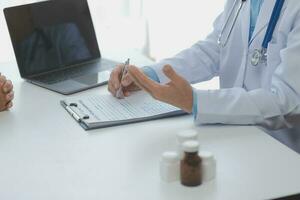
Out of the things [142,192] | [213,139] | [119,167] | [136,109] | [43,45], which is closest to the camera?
[142,192]

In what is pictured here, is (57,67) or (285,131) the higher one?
(57,67)

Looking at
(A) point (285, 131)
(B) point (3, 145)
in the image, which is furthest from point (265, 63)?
(B) point (3, 145)

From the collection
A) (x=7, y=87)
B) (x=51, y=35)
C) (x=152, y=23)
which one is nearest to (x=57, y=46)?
(x=51, y=35)

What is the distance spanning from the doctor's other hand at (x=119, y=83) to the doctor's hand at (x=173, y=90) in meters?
0.22

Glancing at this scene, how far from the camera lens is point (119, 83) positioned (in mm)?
1386

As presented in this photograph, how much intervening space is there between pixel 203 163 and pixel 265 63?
53 cm

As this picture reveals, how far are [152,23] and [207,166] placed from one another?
1829 mm

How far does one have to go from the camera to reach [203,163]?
2.96 feet

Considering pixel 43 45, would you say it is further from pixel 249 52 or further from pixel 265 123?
pixel 265 123

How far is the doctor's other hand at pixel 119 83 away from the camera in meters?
1.38

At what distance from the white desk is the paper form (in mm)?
40

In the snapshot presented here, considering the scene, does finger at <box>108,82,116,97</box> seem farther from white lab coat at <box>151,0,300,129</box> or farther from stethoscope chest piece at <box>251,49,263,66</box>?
stethoscope chest piece at <box>251,49,263,66</box>

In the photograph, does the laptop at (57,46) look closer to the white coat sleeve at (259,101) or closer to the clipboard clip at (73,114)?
the clipboard clip at (73,114)

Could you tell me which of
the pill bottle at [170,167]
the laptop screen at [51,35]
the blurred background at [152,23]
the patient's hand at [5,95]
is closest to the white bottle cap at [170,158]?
the pill bottle at [170,167]
